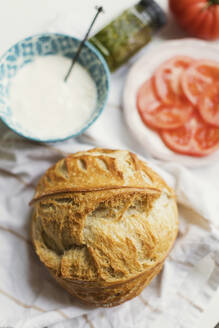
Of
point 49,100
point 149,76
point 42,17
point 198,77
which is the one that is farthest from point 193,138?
point 42,17

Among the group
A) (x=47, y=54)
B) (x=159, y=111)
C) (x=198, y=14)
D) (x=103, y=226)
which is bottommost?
(x=103, y=226)

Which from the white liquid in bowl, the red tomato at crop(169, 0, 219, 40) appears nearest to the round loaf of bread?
the white liquid in bowl

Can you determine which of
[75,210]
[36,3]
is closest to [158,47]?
[36,3]

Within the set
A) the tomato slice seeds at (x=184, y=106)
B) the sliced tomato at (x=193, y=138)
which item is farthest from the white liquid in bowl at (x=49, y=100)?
the sliced tomato at (x=193, y=138)

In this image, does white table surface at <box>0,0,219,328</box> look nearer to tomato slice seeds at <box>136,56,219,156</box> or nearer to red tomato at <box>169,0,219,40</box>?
tomato slice seeds at <box>136,56,219,156</box>

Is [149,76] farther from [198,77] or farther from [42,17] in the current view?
[42,17]

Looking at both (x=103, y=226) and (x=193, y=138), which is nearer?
(x=103, y=226)
